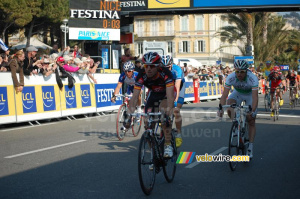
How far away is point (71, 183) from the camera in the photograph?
7.01 m

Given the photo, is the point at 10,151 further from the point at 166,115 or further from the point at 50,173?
the point at 166,115

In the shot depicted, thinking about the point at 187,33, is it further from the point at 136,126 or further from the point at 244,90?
the point at 244,90

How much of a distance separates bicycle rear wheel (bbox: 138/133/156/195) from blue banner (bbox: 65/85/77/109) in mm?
11233

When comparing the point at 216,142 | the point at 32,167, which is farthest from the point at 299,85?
the point at 32,167

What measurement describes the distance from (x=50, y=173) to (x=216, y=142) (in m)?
4.86

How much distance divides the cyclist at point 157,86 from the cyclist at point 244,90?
→ 149 centimetres

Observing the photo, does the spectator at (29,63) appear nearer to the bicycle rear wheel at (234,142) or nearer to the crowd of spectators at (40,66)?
the crowd of spectators at (40,66)

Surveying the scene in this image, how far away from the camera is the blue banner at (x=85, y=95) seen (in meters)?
18.3

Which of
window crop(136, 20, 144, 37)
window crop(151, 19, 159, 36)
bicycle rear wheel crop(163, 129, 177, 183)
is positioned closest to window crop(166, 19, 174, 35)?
window crop(151, 19, 159, 36)

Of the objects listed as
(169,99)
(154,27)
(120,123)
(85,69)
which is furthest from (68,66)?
(154,27)

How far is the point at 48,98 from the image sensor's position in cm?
1642

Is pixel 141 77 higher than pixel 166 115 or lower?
higher

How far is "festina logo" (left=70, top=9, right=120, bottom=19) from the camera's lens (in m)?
27.6

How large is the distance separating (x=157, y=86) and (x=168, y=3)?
2068cm
